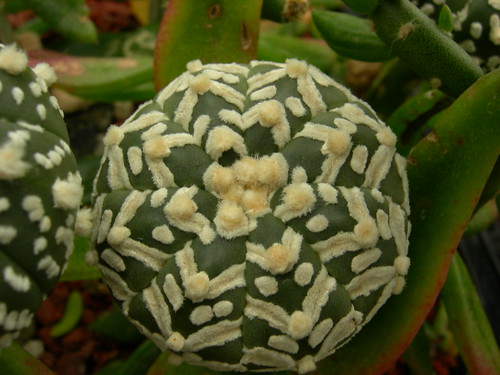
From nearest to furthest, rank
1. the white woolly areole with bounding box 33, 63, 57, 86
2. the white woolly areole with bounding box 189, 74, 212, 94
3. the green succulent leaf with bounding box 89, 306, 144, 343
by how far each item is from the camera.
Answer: the white woolly areole with bounding box 33, 63, 57, 86
the white woolly areole with bounding box 189, 74, 212, 94
the green succulent leaf with bounding box 89, 306, 144, 343

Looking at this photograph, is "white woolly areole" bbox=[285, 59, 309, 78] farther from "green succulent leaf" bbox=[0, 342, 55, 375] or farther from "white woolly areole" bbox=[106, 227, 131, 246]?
"green succulent leaf" bbox=[0, 342, 55, 375]

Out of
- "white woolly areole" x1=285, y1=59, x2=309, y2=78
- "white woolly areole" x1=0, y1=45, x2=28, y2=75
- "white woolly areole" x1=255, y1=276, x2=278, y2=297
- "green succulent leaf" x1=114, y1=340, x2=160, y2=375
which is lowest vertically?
"green succulent leaf" x1=114, y1=340, x2=160, y2=375

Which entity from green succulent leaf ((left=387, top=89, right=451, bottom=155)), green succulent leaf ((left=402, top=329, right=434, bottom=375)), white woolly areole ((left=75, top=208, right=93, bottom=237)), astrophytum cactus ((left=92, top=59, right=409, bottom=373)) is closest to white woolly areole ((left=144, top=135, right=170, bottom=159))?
astrophytum cactus ((left=92, top=59, right=409, bottom=373))

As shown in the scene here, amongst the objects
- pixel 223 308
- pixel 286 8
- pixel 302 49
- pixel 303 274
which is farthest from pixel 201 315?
pixel 302 49

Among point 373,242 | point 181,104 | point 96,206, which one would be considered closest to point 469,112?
point 373,242

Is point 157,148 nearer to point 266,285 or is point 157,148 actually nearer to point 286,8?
point 266,285

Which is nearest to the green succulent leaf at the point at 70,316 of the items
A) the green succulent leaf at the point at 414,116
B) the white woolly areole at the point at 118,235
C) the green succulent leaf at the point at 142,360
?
the green succulent leaf at the point at 142,360
